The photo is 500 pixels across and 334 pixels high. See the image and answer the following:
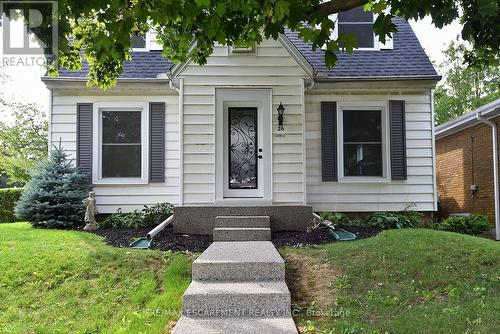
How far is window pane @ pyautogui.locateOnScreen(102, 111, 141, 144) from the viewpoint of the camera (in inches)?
386

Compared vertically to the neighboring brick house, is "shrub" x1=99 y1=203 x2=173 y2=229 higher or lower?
lower

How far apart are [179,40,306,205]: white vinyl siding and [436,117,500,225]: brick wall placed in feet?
18.3

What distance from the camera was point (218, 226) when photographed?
7699 mm

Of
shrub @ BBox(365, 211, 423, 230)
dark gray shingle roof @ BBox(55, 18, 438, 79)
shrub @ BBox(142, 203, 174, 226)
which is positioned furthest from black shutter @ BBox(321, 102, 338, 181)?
shrub @ BBox(142, 203, 174, 226)

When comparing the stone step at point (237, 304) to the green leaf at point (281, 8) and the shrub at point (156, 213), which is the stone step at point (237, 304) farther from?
the shrub at point (156, 213)

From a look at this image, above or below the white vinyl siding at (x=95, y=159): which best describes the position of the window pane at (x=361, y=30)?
above

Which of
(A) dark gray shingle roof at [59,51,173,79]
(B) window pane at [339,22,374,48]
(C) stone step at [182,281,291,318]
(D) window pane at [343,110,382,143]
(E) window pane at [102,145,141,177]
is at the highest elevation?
(B) window pane at [339,22,374,48]

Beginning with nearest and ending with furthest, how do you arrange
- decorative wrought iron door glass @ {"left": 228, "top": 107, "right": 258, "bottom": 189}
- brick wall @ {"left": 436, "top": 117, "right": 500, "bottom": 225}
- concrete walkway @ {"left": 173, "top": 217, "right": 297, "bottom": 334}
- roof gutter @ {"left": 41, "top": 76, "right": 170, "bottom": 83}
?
concrete walkway @ {"left": 173, "top": 217, "right": 297, "bottom": 334} < decorative wrought iron door glass @ {"left": 228, "top": 107, "right": 258, "bottom": 189} < roof gutter @ {"left": 41, "top": 76, "right": 170, "bottom": 83} < brick wall @ {"left": 436, "top": 117, "right": 500, "bottom": 225}

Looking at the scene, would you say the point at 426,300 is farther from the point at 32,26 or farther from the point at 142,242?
the point at 32,26

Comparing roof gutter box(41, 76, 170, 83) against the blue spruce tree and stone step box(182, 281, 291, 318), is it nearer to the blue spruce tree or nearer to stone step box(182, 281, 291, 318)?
the blue spruce tree

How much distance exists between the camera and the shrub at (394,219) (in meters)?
8.88

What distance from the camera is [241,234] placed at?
23.6 feet

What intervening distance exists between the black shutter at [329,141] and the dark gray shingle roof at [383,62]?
79 cm

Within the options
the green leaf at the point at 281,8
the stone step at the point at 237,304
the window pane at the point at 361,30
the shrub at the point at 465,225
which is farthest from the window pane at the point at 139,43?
the shrub at the point at 465,225
